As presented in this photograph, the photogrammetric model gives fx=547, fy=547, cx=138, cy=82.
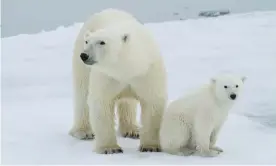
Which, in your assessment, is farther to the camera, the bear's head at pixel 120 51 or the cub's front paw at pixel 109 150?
the cub's front paw at pixel 109 150

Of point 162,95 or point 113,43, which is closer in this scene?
point 113,43

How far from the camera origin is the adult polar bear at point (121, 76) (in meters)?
3.95

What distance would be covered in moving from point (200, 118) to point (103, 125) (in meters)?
0.81

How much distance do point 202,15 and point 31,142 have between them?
10.3 m

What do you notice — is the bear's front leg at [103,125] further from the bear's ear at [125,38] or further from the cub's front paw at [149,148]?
the bear's ear at [125,38]

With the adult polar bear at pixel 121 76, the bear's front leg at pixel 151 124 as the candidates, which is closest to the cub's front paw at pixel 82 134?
the adult polar bear at pixel 121 76

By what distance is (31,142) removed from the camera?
4.77 meters

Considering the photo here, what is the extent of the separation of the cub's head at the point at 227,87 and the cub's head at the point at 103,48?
30.1 inches

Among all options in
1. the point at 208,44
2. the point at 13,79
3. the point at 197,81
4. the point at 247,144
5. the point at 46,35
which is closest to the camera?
the point at 247,144

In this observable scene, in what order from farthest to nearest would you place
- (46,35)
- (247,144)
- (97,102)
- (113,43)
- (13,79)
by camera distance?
(46,35) < (13,79) < (247,144) < (97,102) < (113,43)

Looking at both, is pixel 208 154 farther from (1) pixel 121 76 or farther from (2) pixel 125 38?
(2) pixel 125 38

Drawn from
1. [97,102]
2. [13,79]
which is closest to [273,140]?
[97,102]

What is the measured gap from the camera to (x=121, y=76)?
4.13 m

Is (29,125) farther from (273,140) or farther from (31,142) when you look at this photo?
(273,140)
